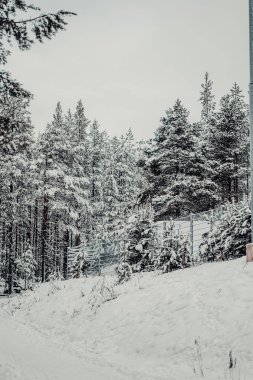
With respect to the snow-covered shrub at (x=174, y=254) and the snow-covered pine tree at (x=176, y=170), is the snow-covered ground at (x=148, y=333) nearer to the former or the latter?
the snow-covered shrub at (x=174, y=254)

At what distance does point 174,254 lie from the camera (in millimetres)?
12484

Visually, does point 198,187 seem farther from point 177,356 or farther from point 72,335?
point 177,356

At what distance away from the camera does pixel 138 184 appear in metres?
56.6

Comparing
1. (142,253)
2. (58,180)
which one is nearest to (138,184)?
(58,180)

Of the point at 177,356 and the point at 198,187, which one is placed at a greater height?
the point at 198,187

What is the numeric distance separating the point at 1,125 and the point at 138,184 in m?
46.2

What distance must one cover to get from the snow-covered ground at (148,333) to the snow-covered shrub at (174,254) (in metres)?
0.70

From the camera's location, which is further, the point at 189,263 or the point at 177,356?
the point at 189,263

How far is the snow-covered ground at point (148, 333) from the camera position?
6.24 m

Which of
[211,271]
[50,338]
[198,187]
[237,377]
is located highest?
[198,187]

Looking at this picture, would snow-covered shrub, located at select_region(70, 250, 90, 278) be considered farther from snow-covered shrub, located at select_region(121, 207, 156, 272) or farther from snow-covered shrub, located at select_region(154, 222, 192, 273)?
snow-covered shrub, located at select_region(154, 222, 192, 273)

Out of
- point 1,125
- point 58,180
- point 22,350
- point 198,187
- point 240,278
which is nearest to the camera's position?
point 22,350

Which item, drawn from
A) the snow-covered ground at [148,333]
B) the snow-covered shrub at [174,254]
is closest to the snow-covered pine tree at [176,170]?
the snow-covered shrub at [174,254]

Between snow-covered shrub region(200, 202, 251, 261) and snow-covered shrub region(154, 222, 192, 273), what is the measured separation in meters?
0.70
